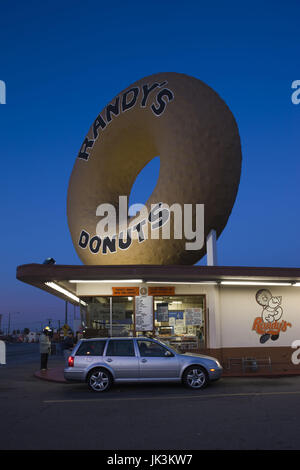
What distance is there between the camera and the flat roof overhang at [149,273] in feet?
48.2

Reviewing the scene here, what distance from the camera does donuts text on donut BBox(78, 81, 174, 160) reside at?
59.9ft

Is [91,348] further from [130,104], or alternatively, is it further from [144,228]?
[130,104]

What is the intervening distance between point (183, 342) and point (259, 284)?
133 inches

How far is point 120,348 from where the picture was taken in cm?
1242

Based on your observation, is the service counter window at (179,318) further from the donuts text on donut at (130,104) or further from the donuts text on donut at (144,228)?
the donuts text on donut at (130,104)

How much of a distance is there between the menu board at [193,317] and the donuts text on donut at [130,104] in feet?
24.5

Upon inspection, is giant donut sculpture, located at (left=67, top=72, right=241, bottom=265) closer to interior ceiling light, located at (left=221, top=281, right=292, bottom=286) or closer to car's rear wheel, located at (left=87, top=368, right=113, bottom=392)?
interior ceiling light, located at (left=221, top=281, right=292, bottom=286)

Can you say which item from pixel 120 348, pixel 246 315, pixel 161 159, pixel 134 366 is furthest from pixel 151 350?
pixel 161 159

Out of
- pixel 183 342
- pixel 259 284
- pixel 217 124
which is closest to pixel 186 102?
pixel 217 124

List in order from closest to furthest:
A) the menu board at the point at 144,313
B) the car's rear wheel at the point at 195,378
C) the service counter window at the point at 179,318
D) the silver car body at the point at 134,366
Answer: the silver car body at the point at 134,366, the car's rear wheel at the point at 195,378, the menu board at the point at 144,313, the service counter window at the point at 179,318

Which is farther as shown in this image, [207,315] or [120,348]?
[207,315]

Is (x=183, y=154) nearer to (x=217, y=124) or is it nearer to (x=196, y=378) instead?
(x=217, y=124)

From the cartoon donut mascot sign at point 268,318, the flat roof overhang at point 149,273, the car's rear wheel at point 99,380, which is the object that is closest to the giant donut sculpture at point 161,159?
the flat roof overhang at point 149,273

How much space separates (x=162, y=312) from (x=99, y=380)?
16.5 ft
